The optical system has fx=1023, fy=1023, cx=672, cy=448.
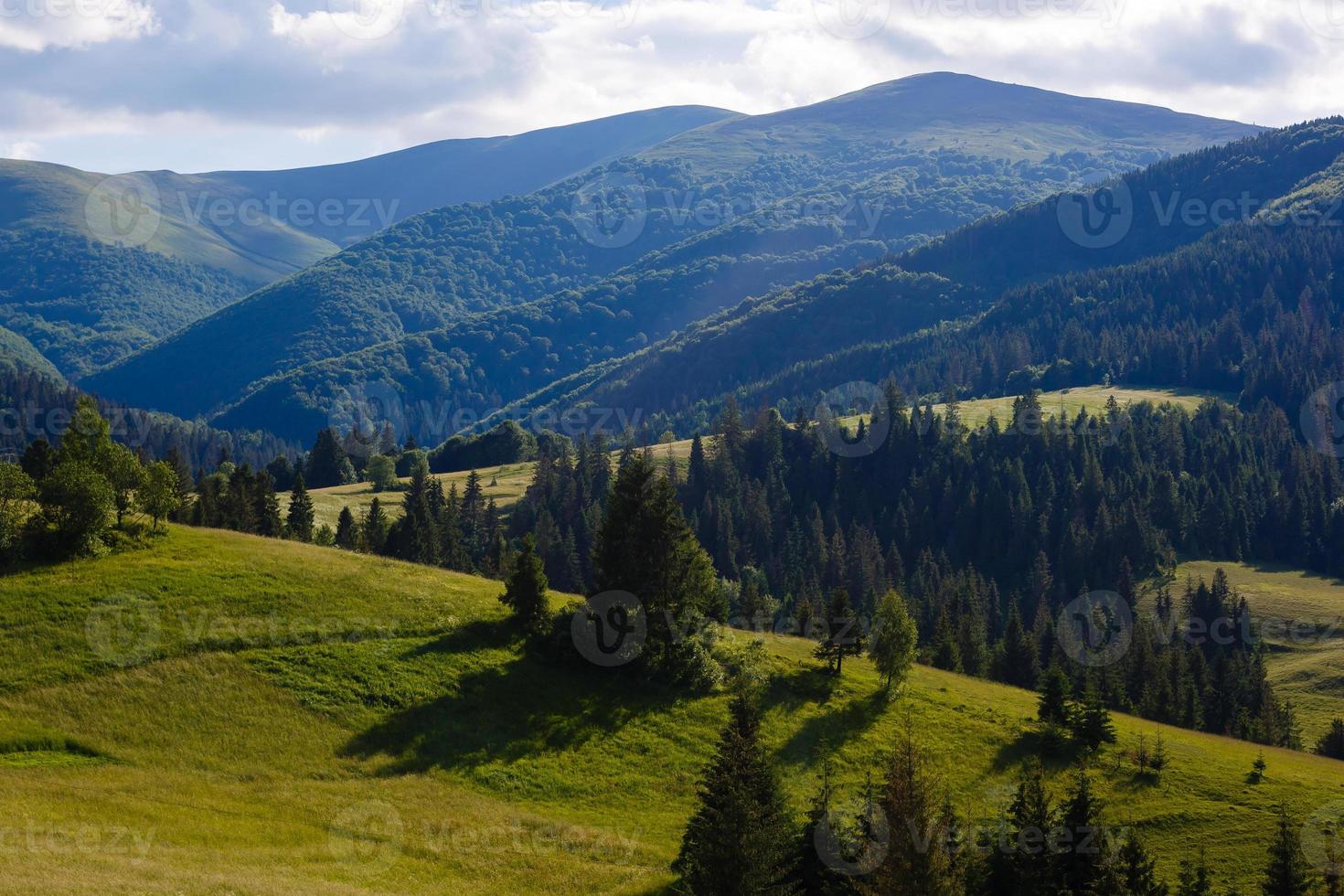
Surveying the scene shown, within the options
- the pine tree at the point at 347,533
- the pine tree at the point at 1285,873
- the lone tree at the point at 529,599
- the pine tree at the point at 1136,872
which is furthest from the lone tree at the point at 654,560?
the pine tree at the point at 347,533

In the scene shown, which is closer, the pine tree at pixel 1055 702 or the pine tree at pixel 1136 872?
the pine tree at pixel 1136 872

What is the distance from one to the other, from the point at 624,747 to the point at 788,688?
16.4 metres

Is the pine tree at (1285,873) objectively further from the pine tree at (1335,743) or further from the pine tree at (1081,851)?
the pine tree at (1335,743)

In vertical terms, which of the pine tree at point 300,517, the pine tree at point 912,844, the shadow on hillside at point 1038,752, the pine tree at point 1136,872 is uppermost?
the pine tree at point 300,517

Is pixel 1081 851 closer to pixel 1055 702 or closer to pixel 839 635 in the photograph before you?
pixel 1055 702

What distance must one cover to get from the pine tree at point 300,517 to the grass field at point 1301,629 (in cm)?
11885

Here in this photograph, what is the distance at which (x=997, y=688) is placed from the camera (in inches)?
3629

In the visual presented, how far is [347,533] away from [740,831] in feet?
303

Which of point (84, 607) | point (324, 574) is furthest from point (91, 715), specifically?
point (324, 574)

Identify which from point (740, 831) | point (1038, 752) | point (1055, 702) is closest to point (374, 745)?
point (740, 831)

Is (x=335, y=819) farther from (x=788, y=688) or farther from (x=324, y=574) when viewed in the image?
(x=788, y=688)

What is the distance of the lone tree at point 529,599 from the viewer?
7694cm

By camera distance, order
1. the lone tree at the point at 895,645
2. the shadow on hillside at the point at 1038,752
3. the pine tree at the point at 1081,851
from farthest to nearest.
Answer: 1. the lone tree at the point at 895,645
2. the shadow on hillside at the point at 1038,752
3. the pine tree at the point at 1081,851

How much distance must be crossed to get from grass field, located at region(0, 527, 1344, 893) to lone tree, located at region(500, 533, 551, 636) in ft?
6.34
